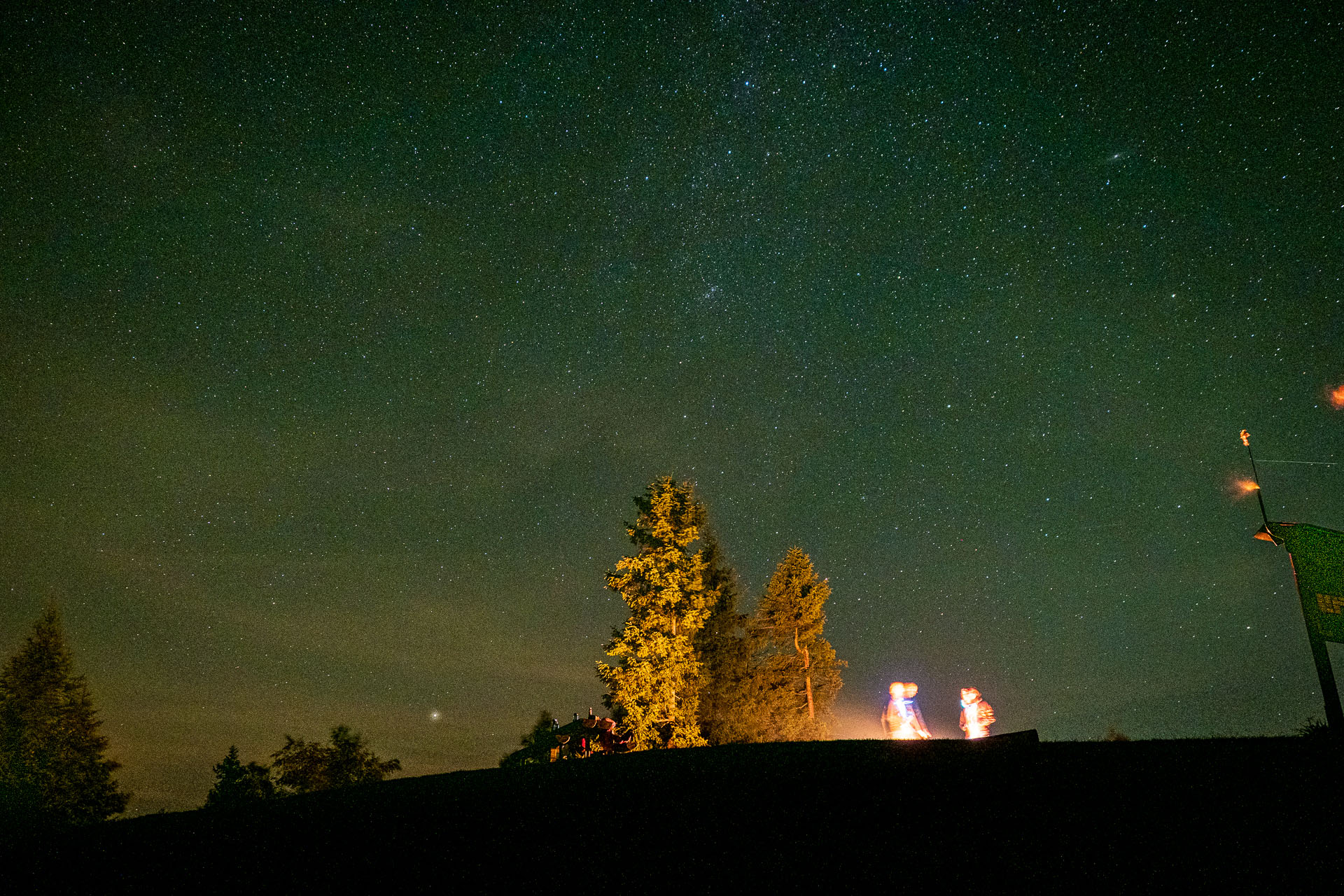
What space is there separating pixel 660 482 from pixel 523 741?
57.5 meters

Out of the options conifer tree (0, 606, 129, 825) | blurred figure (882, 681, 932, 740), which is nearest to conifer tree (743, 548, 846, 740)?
blurred figure (882, 681, 932, 740)

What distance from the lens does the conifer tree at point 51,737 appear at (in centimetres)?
4538

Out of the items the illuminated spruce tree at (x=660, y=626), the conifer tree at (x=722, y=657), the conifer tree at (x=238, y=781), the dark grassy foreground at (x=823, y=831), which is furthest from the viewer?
the conifer tree at (x=238, y=781)

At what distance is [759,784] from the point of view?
526 inches

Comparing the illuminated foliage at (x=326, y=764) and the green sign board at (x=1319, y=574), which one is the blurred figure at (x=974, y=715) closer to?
the green sign board at (x=1319, y=574)

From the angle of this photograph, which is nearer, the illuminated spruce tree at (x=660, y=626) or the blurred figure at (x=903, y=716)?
the blurred figure at (x=903, y=716)

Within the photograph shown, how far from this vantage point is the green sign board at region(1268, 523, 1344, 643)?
15.9m

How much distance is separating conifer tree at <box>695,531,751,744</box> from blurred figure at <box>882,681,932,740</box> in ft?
65.1

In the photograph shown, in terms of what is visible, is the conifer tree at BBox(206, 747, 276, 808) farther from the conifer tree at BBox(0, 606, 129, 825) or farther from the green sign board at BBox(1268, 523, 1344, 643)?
the green sign board at BBox(1268, 523, 1344, 643)

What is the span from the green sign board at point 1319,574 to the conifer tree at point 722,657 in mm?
28988

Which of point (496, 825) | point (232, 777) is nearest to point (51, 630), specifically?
point (232, 777)

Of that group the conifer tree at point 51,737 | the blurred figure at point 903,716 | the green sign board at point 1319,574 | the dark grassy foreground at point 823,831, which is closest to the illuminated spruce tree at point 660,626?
the blurred figure at point 903,716

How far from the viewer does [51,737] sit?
47.4 m

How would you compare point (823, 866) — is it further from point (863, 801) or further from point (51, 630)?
point (51, 630)
